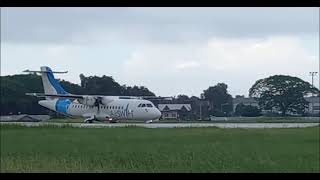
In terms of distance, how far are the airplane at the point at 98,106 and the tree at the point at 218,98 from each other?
1798 inches

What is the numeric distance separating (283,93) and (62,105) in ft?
119

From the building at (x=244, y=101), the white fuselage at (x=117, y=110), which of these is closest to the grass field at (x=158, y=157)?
the white fuselage at (x=117, y=110)

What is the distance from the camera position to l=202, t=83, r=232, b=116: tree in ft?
311

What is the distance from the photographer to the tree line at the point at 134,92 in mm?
66125

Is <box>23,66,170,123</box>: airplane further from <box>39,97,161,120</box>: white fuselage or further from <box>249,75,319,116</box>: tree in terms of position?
<box>249,75,319,116</box>: tree

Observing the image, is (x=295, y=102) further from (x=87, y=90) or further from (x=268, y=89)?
(x=87, y=90)

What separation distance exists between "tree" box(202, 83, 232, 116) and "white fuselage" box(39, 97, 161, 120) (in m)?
46.1

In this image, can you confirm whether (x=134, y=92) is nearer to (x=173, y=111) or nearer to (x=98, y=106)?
(x=173, y=111)

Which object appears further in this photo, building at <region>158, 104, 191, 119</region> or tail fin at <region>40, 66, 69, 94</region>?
building at <region>158, 104, 191, 119</region>

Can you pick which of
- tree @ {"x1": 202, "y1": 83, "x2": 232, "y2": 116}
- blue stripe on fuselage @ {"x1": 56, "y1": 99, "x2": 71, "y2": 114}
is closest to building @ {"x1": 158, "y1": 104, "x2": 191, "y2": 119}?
tree @ {"x1": 202, "y1": 83, "x2": 232, "y2": 116}

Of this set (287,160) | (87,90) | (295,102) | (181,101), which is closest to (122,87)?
(87,90)

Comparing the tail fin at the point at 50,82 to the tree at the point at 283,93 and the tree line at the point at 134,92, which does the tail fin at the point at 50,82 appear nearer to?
the tree line at the point at 134,92

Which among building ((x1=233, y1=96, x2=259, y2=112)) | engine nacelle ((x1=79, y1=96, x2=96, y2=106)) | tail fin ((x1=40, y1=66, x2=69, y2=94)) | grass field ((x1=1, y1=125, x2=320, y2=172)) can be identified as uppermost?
tail fin ((x1=40, y1=66, x2=69, y2=94))
